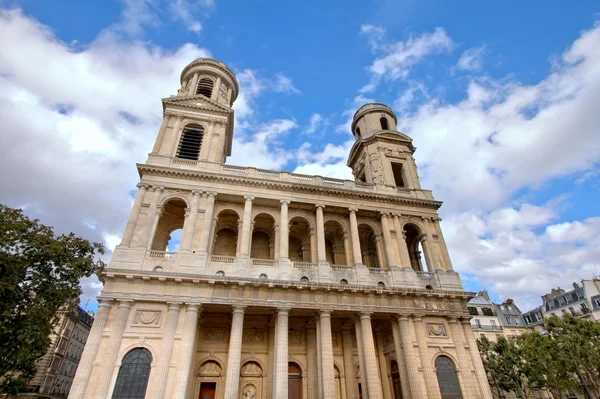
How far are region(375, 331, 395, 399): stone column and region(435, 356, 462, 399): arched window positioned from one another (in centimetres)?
298

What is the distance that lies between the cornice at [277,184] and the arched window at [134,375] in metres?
9.87

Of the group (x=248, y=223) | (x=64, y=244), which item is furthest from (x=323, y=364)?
(x=64, y=244)

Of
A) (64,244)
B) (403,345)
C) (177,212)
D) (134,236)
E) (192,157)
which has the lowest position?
(403,345)

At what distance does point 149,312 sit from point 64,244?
4.97m

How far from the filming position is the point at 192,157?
74.6ft

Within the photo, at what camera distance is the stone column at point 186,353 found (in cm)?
1455

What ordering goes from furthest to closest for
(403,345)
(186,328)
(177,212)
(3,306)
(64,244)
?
1. (177,212)
2. (403,345)
3. (186,328)
4. (64,244)
5. (3,306)

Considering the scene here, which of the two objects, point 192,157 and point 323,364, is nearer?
point 323,364

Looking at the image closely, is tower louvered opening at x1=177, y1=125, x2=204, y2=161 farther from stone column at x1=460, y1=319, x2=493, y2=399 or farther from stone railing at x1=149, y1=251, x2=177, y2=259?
stone column at x1=460, y1=319, x2=493, y2=399

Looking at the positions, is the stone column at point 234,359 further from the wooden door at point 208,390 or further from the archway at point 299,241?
the archway at point 299,241

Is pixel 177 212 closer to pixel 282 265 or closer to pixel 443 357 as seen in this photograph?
pixel 282 265

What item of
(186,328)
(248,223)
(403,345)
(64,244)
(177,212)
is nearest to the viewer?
(64,244)

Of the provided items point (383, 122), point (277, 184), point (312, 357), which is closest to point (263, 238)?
point (277, 184)

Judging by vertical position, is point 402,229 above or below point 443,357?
above
